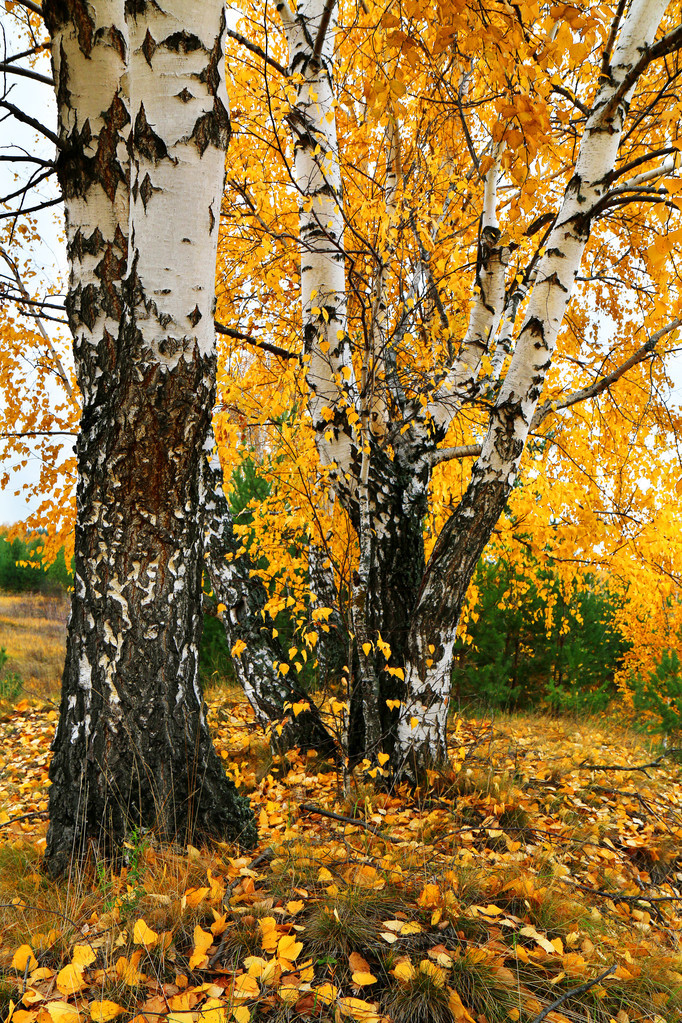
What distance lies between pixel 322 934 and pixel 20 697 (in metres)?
5.33

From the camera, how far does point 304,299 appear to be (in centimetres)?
317

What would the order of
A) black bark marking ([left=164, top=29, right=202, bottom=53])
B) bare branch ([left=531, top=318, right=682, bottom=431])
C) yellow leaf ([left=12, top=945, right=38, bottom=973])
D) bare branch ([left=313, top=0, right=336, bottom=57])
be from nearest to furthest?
1. yellow leaf ([left=12, top=945, right=38, bottom=973])
2. black bark marking ([left=164, top=29, right=202, bottom=53])
3. bare branch ([left=313, top=0, right=336, bottom=57])
4. bare branch ([left=531, top=318, right=682, bottom=431])

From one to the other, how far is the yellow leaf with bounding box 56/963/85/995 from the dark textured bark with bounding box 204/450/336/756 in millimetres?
2325

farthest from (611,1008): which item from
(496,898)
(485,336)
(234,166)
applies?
(234,166)

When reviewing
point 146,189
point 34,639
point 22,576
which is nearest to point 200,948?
point 146,189

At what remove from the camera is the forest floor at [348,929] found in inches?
59.9

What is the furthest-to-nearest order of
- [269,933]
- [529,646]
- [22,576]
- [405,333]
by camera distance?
[22,576], [529,646], [405,333], [269,933]

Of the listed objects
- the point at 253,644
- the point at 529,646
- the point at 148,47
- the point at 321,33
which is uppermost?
the point at 321,33

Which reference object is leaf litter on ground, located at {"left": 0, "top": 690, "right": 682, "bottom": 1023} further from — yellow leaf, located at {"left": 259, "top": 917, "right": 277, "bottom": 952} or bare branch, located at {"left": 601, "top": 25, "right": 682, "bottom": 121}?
bare branch, located at {"left": 601, "top": 25, "right": 682, "bottom": 121}

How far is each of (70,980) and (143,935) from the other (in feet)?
0.59

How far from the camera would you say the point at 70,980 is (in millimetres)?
1511

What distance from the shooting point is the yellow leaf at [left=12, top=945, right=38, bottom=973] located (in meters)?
1.60

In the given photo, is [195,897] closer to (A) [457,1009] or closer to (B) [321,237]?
(A) [457,1009]

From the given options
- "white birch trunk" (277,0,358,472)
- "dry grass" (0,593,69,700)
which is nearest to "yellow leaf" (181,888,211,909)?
"white birch trunk" (277,0,358,472)
